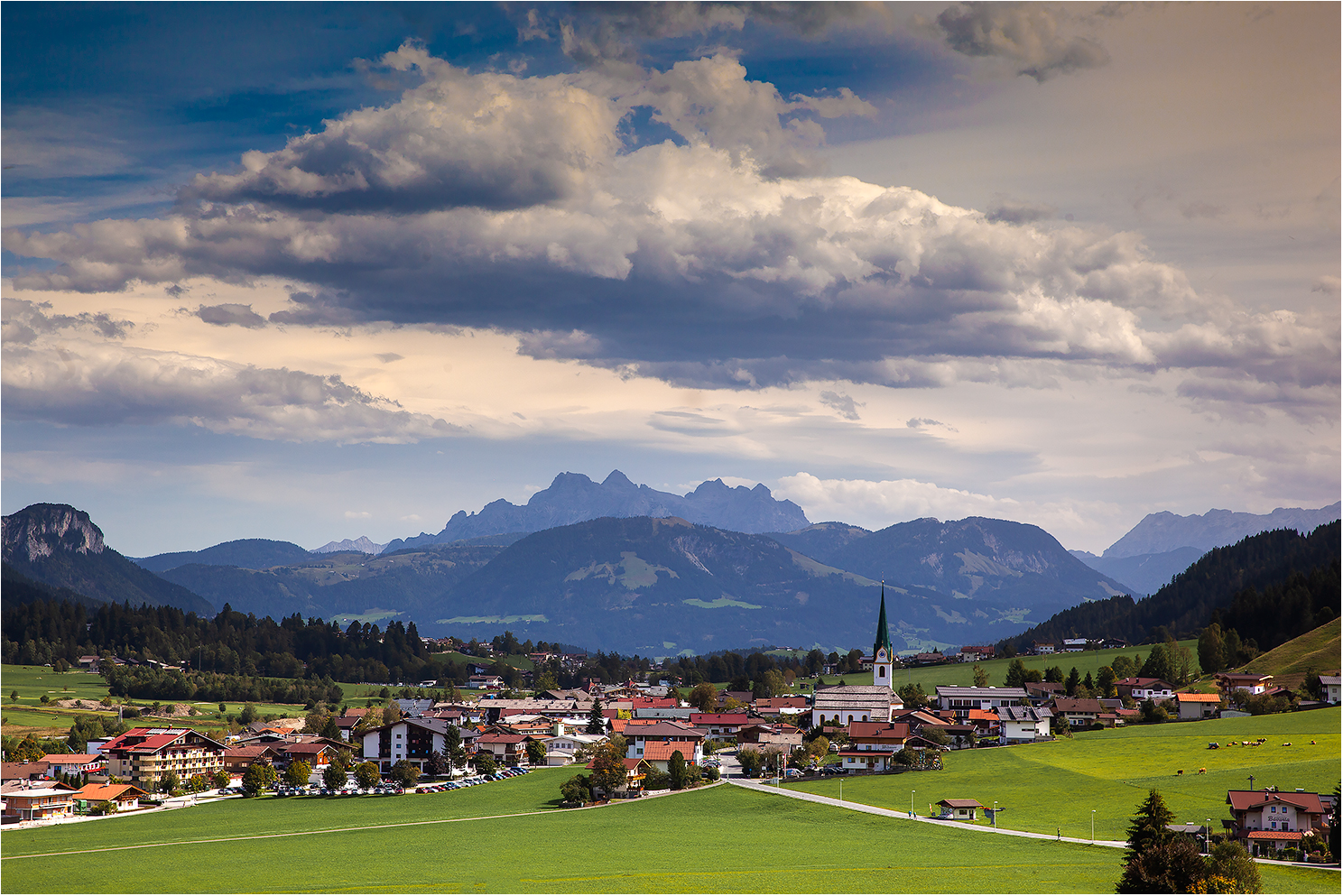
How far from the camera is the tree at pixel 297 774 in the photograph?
10475 cm

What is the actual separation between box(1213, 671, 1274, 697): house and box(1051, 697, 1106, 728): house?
15.2 metres

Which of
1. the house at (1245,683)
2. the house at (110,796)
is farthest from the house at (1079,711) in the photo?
the house at (110,796)

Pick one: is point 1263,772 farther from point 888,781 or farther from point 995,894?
point 995,894

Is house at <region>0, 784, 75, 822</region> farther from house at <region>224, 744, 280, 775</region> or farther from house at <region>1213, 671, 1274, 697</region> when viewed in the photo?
house at <region>1213, 671, 1274, 697</region>

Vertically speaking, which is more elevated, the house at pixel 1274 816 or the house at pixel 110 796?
the house at pixel 1274 816

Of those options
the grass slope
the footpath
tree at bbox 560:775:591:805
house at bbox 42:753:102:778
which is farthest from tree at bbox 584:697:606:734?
the grass slope

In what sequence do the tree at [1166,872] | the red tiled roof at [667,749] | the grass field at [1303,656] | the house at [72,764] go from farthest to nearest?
the grass field at [1303,656]
the red tiled roof at [667,749]
the house at [72,764]
the tree at [1166,872]

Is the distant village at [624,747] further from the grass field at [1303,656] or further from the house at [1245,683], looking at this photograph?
the grass field at [1303,656]

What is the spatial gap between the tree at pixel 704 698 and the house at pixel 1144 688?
51.6 metres

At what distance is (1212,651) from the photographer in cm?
15612

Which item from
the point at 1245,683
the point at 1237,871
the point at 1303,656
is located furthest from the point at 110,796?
the point at 1303,656

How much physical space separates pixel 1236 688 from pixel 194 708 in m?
143

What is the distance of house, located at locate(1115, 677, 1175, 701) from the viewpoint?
14175 cm

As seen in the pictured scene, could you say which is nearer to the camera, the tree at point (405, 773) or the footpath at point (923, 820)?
the footpath at point (923, 820)
